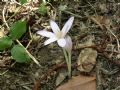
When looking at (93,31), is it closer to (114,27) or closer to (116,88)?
(114,27)

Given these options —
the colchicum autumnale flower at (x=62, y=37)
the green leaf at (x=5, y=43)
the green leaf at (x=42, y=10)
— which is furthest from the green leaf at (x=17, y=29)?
the colchicum autumnale flower at (x=62, y=37)

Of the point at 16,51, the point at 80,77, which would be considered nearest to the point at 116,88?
the point at 80,77

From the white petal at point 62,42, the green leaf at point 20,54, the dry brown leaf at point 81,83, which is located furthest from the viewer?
the green leaf at point 20,54

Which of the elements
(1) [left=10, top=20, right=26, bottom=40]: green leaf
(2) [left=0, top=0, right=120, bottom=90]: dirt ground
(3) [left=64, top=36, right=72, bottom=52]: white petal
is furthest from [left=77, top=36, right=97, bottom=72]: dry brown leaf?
(1) [left=10, top=20, right=26, bottom=40]: green leaf

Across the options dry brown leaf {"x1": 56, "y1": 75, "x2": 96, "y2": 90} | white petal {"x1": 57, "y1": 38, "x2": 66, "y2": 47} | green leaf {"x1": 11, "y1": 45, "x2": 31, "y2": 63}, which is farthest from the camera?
green leaf {"x1": 11, "y1": 45, "x2": 31, "y2": 63}

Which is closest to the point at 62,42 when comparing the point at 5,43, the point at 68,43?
the point at 68,43

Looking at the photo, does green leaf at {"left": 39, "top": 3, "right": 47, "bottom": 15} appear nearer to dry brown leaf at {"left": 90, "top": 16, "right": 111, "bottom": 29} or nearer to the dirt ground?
the dirt ground

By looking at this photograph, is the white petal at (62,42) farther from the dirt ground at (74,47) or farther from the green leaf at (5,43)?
the green leaf at (5,43)
